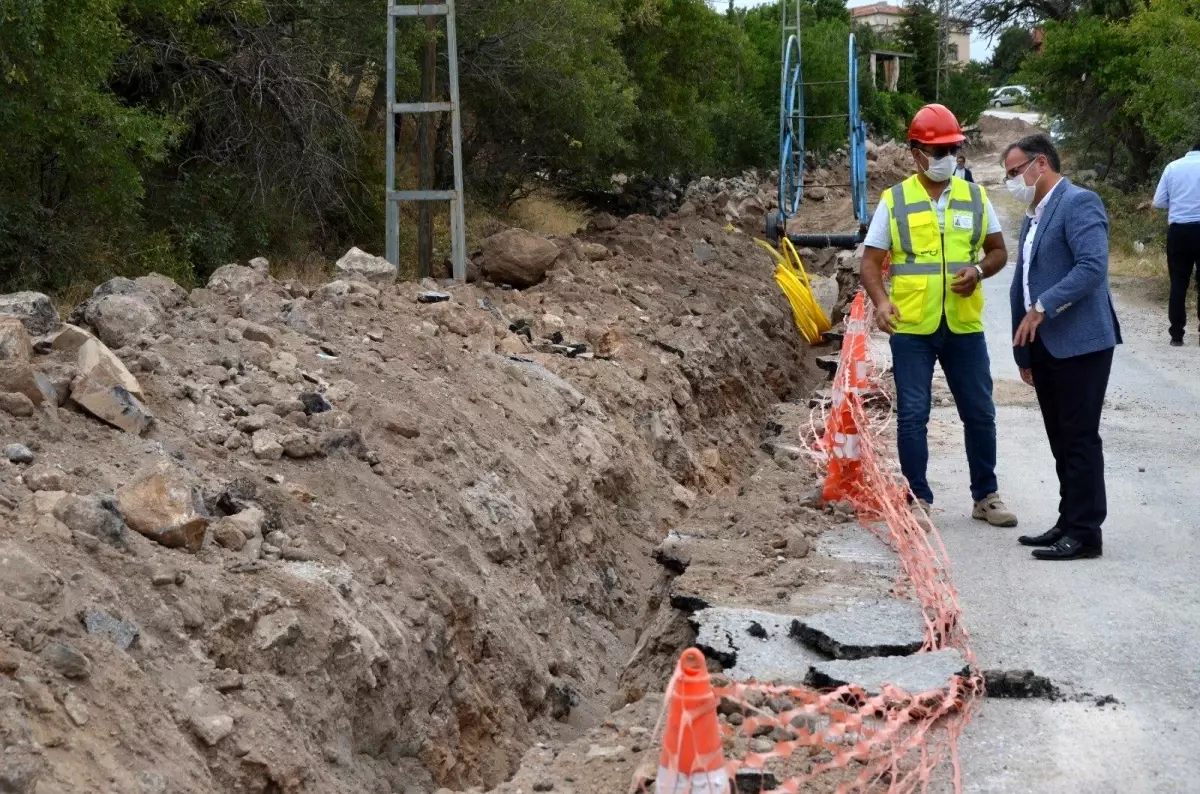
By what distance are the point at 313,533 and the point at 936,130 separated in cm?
351

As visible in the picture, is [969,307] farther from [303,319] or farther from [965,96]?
[965,96]

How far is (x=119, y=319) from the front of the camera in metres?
7.36

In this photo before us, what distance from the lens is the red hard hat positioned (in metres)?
6.56

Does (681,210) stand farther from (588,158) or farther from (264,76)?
(264,76)

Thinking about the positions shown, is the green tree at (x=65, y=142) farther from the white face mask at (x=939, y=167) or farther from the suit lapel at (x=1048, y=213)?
the suit lapel at (x=1048, y=213)

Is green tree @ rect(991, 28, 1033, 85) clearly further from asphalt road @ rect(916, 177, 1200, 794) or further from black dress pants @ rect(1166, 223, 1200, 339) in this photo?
asphalt road @ rect(916, 177, 1200, 794)

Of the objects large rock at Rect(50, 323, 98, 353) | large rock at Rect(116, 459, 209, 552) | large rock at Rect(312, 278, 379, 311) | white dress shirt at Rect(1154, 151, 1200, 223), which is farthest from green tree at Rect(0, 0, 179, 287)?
white dress shirt at Rect(1154, 151, 1200, 223)

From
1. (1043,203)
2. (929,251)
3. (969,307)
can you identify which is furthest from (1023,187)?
(969,307)

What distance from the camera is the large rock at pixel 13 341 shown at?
6000mm

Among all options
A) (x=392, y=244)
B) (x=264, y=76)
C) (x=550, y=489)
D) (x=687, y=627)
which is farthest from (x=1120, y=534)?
→ (x=264, y=76)

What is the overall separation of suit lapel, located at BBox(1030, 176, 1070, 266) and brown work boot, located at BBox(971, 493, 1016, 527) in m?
1.31

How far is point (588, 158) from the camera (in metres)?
20.1

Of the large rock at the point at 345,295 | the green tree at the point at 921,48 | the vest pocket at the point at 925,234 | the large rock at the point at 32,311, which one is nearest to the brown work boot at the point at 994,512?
the vest pocket at the point at 925,234

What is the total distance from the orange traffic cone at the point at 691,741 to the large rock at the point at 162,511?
8.55 ft
